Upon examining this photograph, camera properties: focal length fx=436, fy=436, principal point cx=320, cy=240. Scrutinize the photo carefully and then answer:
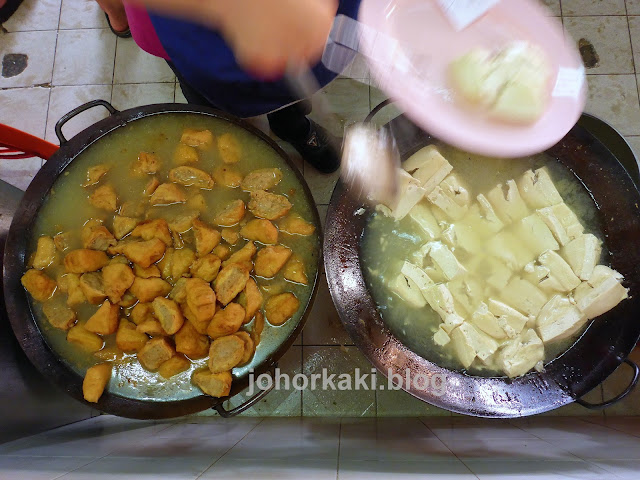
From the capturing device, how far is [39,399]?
2.04 m

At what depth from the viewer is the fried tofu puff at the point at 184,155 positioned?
1.87 meters

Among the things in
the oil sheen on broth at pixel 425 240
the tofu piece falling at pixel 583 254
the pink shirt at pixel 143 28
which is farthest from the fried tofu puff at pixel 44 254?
the tofu piece falling at pixel 583 254

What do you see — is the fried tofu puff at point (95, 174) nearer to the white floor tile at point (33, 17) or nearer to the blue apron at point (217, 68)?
the blue apron at point (217, 68)

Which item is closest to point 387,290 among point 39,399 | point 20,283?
point 20,283

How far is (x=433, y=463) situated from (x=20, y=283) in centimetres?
177

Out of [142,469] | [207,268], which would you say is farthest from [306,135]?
[142,469]

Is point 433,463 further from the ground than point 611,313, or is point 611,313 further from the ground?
point 611,313

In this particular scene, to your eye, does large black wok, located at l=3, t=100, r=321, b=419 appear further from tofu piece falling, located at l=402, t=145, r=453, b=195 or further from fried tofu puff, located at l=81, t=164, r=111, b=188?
tofu piece falling, located at l=402, t=145, r=453, b=195

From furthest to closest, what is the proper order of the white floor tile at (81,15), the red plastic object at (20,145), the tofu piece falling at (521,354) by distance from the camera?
the white floor tile at (81,15)
the red plastic object at (20,145)
the tofu piece falling at (521,354)

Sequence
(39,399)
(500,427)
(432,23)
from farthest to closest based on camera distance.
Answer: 1. (500,427)
2. (39,399)
3. (432,23)

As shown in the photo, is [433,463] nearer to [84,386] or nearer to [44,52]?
[84,386]

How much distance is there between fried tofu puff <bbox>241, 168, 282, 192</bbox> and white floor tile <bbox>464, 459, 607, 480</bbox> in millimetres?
1320

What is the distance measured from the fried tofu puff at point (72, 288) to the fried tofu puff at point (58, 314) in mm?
38

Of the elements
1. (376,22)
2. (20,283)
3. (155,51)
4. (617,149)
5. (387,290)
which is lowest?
(20,283)
